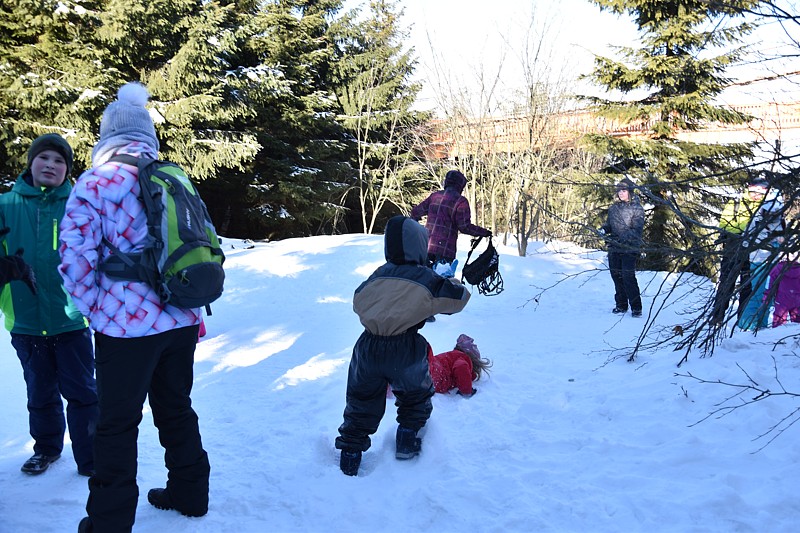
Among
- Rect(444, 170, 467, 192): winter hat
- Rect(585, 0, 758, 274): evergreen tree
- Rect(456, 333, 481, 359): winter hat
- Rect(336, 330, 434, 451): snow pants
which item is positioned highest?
Rect(585, 0, 758, 274): evergreen tree

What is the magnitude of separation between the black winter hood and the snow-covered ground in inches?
34.5

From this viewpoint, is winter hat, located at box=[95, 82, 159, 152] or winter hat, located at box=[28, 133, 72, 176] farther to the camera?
winter hat, located at box=[28, 133, 72, 176]

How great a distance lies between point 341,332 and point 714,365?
13.7 ft

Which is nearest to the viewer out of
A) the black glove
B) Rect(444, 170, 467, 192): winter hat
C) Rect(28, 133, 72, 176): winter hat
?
the black glove

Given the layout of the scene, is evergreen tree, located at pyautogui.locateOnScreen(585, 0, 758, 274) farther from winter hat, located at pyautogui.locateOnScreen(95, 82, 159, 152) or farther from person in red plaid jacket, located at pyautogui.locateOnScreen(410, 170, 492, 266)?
winter hat, located at pyautogui.locateOnScreen(95, 82, 159, 152)

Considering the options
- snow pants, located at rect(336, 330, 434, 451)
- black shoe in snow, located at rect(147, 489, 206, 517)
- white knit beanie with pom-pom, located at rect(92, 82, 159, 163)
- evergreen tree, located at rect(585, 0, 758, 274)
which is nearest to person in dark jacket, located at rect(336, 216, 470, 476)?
snow pants, located at rect(336, 330, 434, 451)

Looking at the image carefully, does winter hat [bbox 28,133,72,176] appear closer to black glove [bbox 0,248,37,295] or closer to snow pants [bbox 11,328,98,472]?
black glove [bbox 0,248,37,295]

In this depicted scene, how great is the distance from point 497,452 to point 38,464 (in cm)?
272

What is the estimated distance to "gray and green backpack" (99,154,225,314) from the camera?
228 centimetres

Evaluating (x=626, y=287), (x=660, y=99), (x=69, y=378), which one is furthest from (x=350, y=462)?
(x=660, y=99)

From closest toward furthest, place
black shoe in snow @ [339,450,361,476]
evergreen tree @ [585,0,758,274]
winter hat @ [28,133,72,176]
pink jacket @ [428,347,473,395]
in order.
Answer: winter hat @ [28,133,72,176]
black shoe in snow @ [339,450,361,476]
pink jacket @ [428,347,473,395]
evergreen tree @ [585,0,758,274]

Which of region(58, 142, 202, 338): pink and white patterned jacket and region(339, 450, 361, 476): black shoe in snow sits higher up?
region(58, 142, 202, 338): pink and white patterned jacket

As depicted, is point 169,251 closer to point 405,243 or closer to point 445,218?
point 405,243

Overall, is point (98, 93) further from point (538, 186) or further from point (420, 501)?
point (420, 501)
